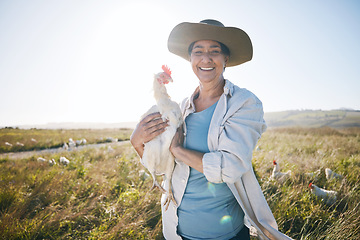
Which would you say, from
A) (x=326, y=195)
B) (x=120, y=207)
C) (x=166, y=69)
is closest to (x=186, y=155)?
(x=166, y=69)

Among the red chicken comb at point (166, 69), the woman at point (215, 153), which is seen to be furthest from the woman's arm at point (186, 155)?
the red chicken comb at point (166, 69)

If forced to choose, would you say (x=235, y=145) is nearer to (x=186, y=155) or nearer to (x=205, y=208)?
(x=186, y=155)

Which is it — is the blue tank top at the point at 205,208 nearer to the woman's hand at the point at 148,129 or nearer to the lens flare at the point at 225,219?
the lens flare at the point at 225,219

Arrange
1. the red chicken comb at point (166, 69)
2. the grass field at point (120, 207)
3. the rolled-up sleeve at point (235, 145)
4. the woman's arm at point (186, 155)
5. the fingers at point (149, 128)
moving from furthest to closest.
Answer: the grass field at point (120, 207)
the red chicken comb at point (166, 69)
the fingers at point (149, 128)
the woman's arm at point (186, 155)
the rolled-up sleeve at point (235, 145)

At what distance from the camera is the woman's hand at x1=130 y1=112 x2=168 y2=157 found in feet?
5.99

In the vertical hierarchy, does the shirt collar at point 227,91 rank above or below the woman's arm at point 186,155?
above

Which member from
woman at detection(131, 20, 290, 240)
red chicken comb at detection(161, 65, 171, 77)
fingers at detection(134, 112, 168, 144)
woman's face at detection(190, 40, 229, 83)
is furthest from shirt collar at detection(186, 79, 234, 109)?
red chicken comb at detection(161, 65, 171, 77)

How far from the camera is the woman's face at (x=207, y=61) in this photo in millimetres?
1840

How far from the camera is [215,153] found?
1.40m

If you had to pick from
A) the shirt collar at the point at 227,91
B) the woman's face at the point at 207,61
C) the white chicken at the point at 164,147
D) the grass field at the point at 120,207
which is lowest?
the grass field at the point at 120,207

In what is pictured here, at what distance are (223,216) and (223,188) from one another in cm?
24

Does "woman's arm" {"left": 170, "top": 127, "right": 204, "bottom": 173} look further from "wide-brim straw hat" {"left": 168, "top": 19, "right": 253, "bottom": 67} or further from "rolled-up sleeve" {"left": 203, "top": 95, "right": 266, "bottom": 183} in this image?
"wide-brim straw hat" {"left": 168, "top": 19, "right": 253, "bottom": 67}

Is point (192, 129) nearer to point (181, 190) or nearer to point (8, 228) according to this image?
point (181, 190)

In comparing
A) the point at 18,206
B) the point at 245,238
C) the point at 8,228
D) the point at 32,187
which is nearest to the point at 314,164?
the point at 245,238
